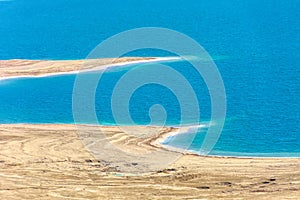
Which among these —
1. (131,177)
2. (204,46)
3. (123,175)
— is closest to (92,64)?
(204,46)

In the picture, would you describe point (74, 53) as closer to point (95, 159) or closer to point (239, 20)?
point (239, 20)

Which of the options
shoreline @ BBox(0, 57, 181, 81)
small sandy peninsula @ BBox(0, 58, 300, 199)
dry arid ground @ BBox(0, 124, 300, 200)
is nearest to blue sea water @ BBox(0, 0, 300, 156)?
shoreline @ BBox(0, 57, 181, 81)

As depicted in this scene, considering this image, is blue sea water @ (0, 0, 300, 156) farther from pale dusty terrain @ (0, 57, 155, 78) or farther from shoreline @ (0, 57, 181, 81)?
pale dusty terrain @ (0, 57, 155, 78)

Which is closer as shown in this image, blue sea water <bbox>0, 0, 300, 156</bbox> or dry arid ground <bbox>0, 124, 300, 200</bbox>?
dry arid ground <bbox>0, 124, 300, 200</bbox>

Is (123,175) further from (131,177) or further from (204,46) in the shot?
(204,46)

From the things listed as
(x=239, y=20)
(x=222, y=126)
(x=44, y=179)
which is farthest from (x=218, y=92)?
(x=239, y=20)

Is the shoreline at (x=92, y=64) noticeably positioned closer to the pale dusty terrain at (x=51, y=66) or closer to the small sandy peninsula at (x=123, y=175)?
the pale dusty terrain at (x=51, y=66)
